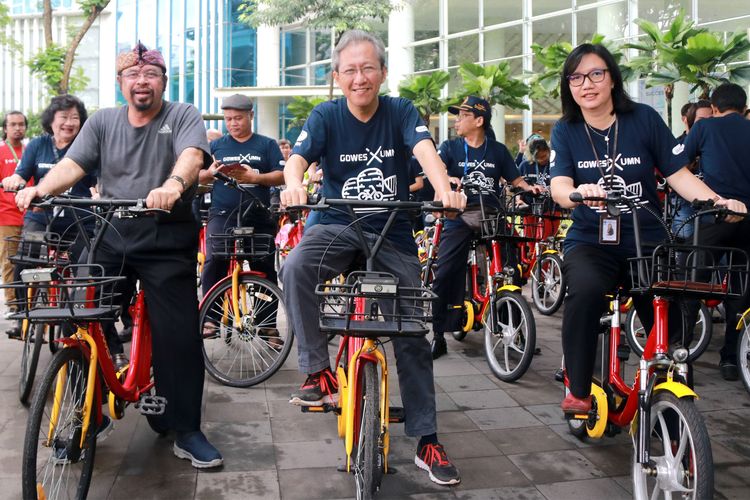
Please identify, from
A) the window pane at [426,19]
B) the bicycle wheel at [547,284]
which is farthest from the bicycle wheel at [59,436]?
A: the window pane at [426,19]

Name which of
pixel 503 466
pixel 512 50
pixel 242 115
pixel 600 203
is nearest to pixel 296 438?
pixel 503 466

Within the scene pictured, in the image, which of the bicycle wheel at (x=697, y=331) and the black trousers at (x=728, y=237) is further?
the bicycle wheel at (x=697, y=331)

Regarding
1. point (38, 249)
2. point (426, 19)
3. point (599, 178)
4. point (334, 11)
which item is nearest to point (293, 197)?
point (599, 178)

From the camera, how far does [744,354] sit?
18.4 ft

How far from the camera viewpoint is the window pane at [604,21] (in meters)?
20.2

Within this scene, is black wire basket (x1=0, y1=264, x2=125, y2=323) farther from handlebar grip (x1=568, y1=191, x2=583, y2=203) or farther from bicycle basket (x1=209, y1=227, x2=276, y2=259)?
bicycle basket (x1=209, y1=227, x2=276, y2=259)

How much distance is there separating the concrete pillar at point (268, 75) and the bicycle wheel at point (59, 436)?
1371 inches

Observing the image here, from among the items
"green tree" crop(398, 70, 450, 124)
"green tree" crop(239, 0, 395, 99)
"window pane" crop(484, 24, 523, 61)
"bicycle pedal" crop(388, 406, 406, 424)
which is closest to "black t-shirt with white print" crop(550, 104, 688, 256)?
"bicycle pedal" crop(388, 406, 406, 424)

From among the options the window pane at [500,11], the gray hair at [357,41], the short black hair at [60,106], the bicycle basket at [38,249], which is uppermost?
the window pane at [500,11]

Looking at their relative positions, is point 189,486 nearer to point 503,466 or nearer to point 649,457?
point 503,466

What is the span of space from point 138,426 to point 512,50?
21.0 m

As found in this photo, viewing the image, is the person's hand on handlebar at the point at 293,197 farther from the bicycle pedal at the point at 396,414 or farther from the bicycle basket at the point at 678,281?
the bicycle basket at the point at 678,281

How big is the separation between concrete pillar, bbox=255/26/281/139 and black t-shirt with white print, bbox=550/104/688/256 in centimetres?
3439

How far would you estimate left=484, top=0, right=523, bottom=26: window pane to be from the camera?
23.8m
